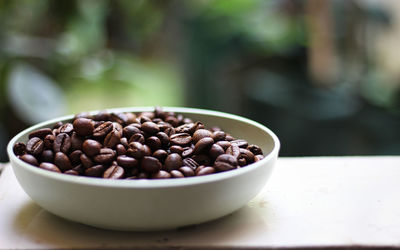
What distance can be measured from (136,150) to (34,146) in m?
0.22

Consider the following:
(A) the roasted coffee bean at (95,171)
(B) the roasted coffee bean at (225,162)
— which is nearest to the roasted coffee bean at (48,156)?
(A) the roasted coffee bean at (95,171)

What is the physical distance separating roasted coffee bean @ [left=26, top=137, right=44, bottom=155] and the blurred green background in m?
1.22

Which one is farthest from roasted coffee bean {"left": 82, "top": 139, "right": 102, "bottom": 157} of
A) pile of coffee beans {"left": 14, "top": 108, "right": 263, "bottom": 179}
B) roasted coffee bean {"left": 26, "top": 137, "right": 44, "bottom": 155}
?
roasted coffee bean {"left": 26, "top": 137, "right": 44, "bottom": 155}

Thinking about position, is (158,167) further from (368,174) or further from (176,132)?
(368,174)

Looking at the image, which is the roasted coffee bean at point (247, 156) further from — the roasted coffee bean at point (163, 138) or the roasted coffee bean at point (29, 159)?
the roasted coffee bean at point (29, 159)

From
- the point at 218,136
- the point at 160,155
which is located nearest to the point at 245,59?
the point at 218,136

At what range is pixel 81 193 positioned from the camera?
749 millimetres

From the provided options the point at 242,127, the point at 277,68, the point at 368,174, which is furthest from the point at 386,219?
the point at 277,68

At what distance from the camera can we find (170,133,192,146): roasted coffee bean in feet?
3.07

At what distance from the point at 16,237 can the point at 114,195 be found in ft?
0.73

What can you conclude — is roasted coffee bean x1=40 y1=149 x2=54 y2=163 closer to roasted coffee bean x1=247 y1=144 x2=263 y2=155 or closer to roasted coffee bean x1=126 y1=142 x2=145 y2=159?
roasted coffee bean x1=126 y1=142 x2=145 y2=159

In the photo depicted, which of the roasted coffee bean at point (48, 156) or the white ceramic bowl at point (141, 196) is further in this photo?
the roasted coffee bean at point (48, 156)

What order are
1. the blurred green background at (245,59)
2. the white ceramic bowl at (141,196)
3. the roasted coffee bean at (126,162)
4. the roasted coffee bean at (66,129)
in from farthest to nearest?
the blurred green background at (245,59) → the roasted coffee bean at (66,129) → the roasted coffee bean at (126,162) → the white ceramic bowl at (141,196)

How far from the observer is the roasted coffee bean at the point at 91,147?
2.80ft
